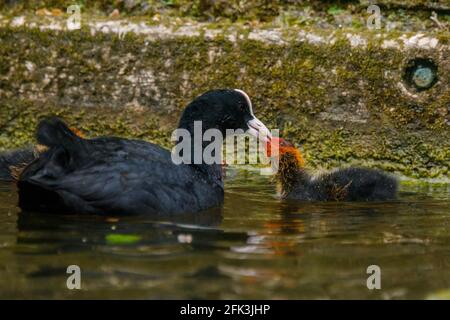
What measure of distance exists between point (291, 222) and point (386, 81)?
6.77 ft

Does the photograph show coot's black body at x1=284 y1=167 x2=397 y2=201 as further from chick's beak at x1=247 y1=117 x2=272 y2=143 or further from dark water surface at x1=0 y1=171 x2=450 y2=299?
chick's beak at x1=247 y1=117 x2=272 y2=143

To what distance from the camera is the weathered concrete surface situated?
7879 millimetres

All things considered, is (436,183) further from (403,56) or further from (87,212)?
(87,212)

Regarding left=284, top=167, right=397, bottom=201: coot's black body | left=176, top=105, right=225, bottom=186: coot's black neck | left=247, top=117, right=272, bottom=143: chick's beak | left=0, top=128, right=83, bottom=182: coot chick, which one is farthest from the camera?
left=0, top=128, right=83, bottom=182: coot chick

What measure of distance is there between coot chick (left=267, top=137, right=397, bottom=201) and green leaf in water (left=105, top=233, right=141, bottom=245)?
6.85 feet

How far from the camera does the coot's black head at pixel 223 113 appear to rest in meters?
7.10

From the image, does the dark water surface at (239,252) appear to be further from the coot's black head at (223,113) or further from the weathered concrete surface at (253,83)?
the weathered concrete surface at (253,83)

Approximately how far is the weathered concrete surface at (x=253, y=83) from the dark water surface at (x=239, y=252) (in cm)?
100

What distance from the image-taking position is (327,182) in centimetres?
733

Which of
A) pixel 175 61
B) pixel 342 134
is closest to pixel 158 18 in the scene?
pixel 175 61

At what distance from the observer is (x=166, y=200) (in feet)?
20.7

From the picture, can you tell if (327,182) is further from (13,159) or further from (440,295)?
(440,295)

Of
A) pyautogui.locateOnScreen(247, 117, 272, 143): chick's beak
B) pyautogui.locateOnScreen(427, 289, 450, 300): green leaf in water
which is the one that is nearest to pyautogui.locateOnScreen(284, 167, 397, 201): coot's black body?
pyautogui.locateOnScreen(247, 117, 272, 143): chick's beak

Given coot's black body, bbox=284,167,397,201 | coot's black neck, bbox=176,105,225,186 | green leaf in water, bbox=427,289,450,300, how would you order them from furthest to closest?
coot's black body, bbox=284,167,397,201 → coot's black neck, bbox=176,105,225,186 → green leaf in water, bbox=427,289,450,300
